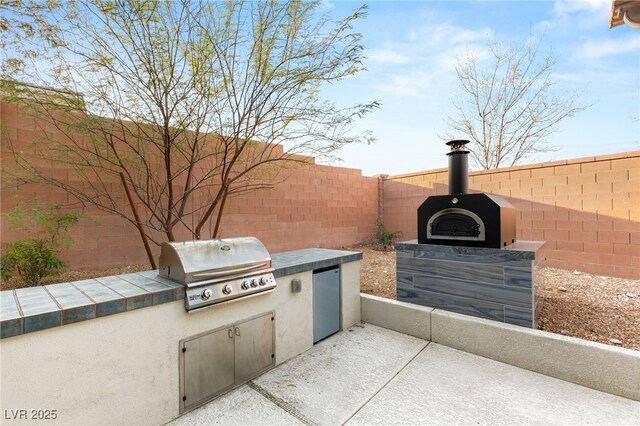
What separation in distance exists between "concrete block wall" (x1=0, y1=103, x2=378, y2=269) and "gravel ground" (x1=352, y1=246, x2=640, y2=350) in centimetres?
244

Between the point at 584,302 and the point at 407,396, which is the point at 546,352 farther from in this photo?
the point at 584,302

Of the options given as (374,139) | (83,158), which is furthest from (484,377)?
(83,158)

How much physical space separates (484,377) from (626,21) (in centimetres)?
466

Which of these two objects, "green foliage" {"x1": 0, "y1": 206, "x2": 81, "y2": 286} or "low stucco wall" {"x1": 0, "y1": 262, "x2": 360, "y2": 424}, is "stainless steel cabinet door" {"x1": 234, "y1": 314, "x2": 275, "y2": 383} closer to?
"low stucco wall" {"x1": 0, "y1": 262, "x2": 360, "y2": 424}

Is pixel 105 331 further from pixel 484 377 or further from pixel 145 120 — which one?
pixel 145 120

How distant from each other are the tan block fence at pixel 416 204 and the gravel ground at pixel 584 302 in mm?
676

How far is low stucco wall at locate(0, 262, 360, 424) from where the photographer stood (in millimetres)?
1345

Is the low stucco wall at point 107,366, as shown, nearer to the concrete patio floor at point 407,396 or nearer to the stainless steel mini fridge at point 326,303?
the concrete patio floor at point 407,396

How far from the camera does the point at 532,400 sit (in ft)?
6.57

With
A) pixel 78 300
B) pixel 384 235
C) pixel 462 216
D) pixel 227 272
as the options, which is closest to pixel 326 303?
pixel 227 272

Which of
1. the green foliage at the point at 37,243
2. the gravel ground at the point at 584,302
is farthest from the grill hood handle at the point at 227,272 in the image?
the green foliage at the point at 37,243

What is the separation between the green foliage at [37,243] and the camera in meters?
3.58

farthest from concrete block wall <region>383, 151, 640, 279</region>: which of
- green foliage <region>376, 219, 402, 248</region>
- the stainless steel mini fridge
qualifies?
the stainless steel mini fridge

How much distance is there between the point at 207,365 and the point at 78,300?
94cm
